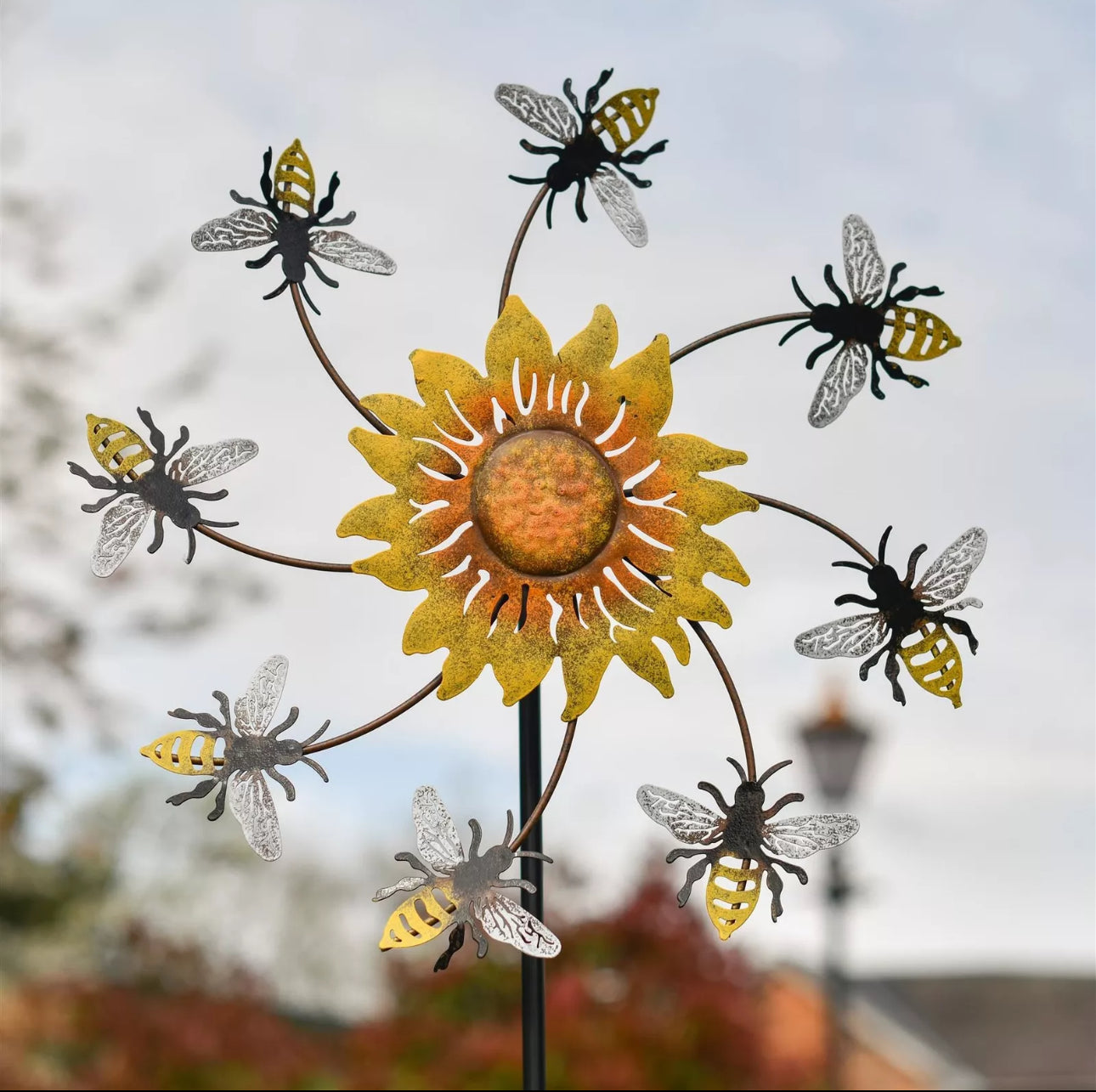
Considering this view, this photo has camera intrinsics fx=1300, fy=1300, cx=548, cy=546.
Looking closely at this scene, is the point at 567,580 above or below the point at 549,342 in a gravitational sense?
below

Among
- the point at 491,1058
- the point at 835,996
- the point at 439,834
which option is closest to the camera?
the point at 439,834

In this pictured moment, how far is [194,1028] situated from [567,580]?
11.6 ft

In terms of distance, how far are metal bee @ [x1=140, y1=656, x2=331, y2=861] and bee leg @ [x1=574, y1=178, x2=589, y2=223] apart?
60cm

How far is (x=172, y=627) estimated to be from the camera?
Result: 4609mm

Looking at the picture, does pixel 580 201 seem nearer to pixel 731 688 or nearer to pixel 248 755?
pixel 731 688

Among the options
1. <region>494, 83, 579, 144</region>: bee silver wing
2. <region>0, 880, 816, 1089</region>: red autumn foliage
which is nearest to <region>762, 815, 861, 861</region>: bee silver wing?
<region>494, 83, 579, 144</region>: bee silver wing

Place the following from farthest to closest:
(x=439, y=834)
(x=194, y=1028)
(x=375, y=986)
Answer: (x=375, y=986), (x=194, y=1028), (x=439, y=834)

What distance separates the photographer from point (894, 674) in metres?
1.35

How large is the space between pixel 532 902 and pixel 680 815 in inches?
7.0

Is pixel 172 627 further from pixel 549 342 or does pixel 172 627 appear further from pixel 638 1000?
pixel 549 342

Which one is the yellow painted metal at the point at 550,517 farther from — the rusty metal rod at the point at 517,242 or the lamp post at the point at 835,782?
the lamp post at the point at 835,782

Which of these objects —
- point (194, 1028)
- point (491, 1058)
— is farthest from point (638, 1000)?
point (194, 1028)

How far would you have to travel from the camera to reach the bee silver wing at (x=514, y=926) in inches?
45.4

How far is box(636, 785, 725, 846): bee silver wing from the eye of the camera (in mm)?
1266
